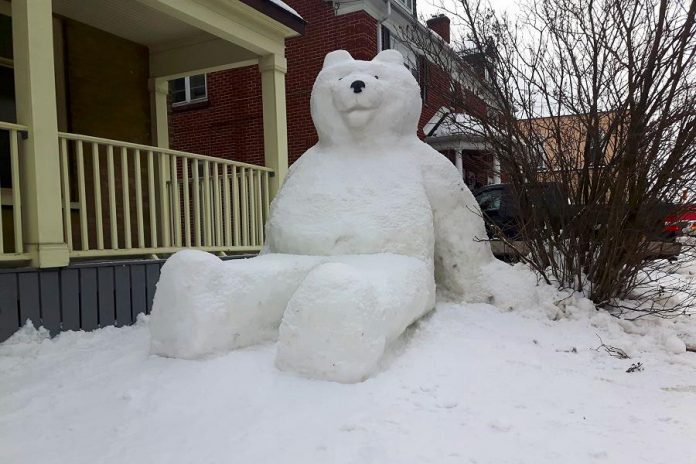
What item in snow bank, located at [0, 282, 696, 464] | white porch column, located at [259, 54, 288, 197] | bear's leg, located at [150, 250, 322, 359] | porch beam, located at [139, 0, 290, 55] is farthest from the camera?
white porch column, located at [259, 54, 288, 197]

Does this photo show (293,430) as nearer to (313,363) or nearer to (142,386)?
(313,363)

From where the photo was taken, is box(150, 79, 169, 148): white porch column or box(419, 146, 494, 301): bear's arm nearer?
box(419, 146, 494, 301): bear's arm

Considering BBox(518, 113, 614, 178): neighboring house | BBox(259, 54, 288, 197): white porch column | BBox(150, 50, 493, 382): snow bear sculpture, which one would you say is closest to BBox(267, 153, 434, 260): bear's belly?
BBox(150, 50, 493, 382): snow bear sculpture

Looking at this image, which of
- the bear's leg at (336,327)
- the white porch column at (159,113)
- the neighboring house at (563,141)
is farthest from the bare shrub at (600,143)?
the white porch column at (159,113)

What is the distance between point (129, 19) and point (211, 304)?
5.03 m

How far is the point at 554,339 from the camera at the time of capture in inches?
135

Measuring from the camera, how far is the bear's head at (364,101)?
12.1 ft

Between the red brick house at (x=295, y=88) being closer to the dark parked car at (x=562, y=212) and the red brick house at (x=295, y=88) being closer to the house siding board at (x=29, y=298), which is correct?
the dark parked car at (x=562, y=212)

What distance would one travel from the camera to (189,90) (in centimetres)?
1365

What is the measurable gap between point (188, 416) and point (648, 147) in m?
3.51

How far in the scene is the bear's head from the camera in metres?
3.70

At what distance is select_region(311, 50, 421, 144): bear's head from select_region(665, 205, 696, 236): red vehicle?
205 cm

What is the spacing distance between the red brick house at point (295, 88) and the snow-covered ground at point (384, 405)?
660 centimetres

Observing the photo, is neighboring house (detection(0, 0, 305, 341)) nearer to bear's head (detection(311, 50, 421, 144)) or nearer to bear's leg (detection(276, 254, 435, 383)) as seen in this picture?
bear's head (detection(311, 50, 421, 144))
